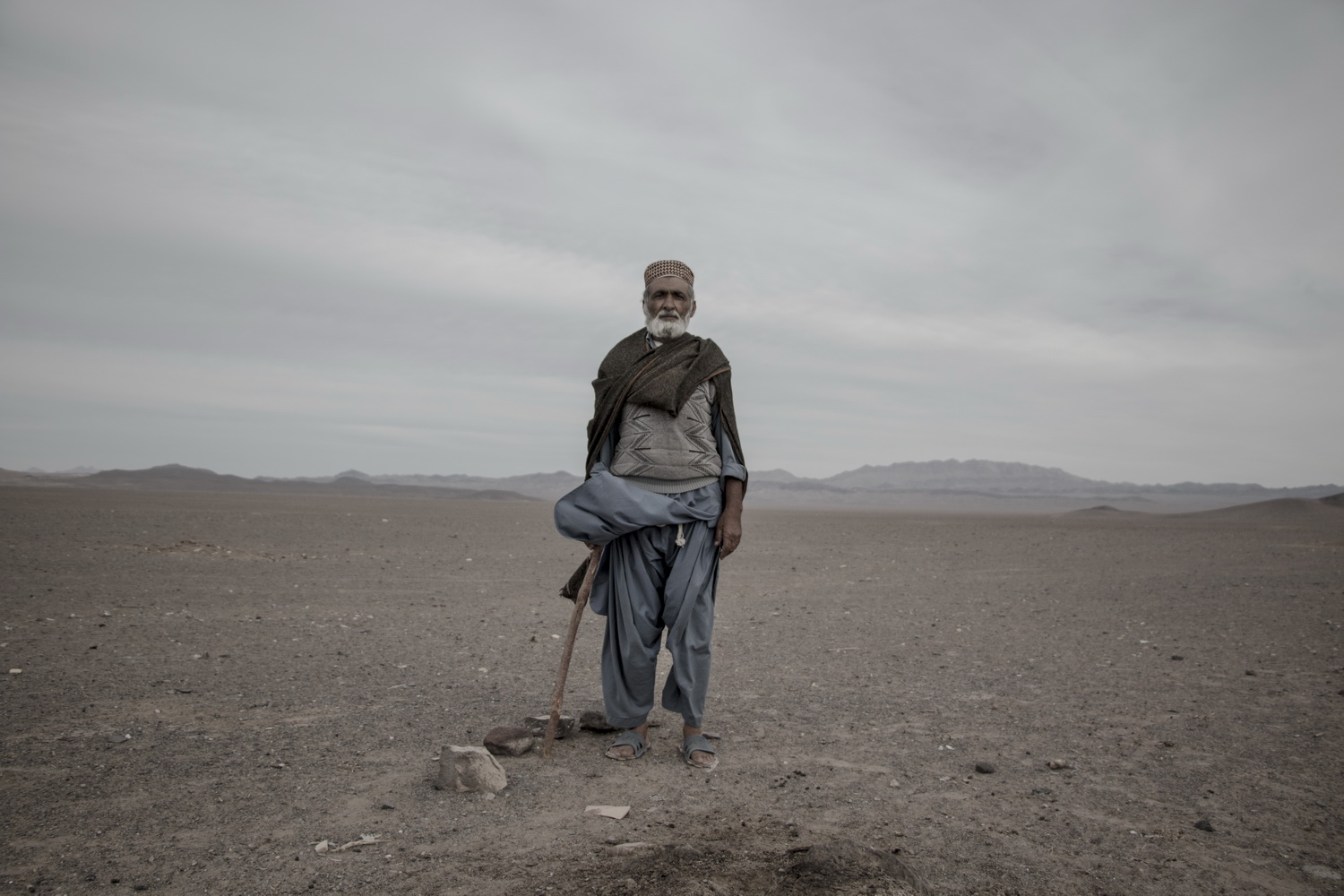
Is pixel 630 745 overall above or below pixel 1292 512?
below

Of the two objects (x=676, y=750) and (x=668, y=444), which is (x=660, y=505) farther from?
(x=676, y=750)

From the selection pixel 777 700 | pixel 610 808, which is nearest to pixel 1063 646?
pixel 777 700

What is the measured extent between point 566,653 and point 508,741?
0.48m

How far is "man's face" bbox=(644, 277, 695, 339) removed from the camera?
4.38 meters

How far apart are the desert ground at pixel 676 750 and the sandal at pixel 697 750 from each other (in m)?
0.09

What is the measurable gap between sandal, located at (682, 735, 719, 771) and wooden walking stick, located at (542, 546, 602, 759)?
63cm

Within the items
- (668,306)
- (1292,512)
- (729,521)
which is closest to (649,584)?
(729,521)

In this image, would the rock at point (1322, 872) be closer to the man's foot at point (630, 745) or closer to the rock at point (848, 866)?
the rock at point (848, 866)

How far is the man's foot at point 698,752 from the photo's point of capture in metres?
3.99

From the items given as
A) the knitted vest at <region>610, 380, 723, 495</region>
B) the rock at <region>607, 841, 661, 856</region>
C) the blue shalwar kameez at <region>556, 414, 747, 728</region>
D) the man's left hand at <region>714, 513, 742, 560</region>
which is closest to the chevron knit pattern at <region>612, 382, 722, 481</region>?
the knitted vest at <region>610, 380, 723, 495</region>

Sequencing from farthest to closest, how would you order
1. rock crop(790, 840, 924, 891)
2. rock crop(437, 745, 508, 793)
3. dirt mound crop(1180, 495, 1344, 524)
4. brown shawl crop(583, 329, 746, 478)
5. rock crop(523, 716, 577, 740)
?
dirt mound crop(1180, 495, 1344, 524), rock crop(523, 716, 577, 740), brown shawl crop(583, 329, 746, 478), rock crop(437, 745, 508, 793), rock crop(790, 840, 924, 891)

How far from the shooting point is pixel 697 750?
403 cm

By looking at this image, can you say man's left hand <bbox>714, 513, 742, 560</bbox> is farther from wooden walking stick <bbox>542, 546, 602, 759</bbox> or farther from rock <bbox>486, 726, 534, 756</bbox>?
rock <bbox>486, 726, 534, 756</bbox>

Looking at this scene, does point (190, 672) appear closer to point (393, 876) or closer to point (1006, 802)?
point (393, 876)
